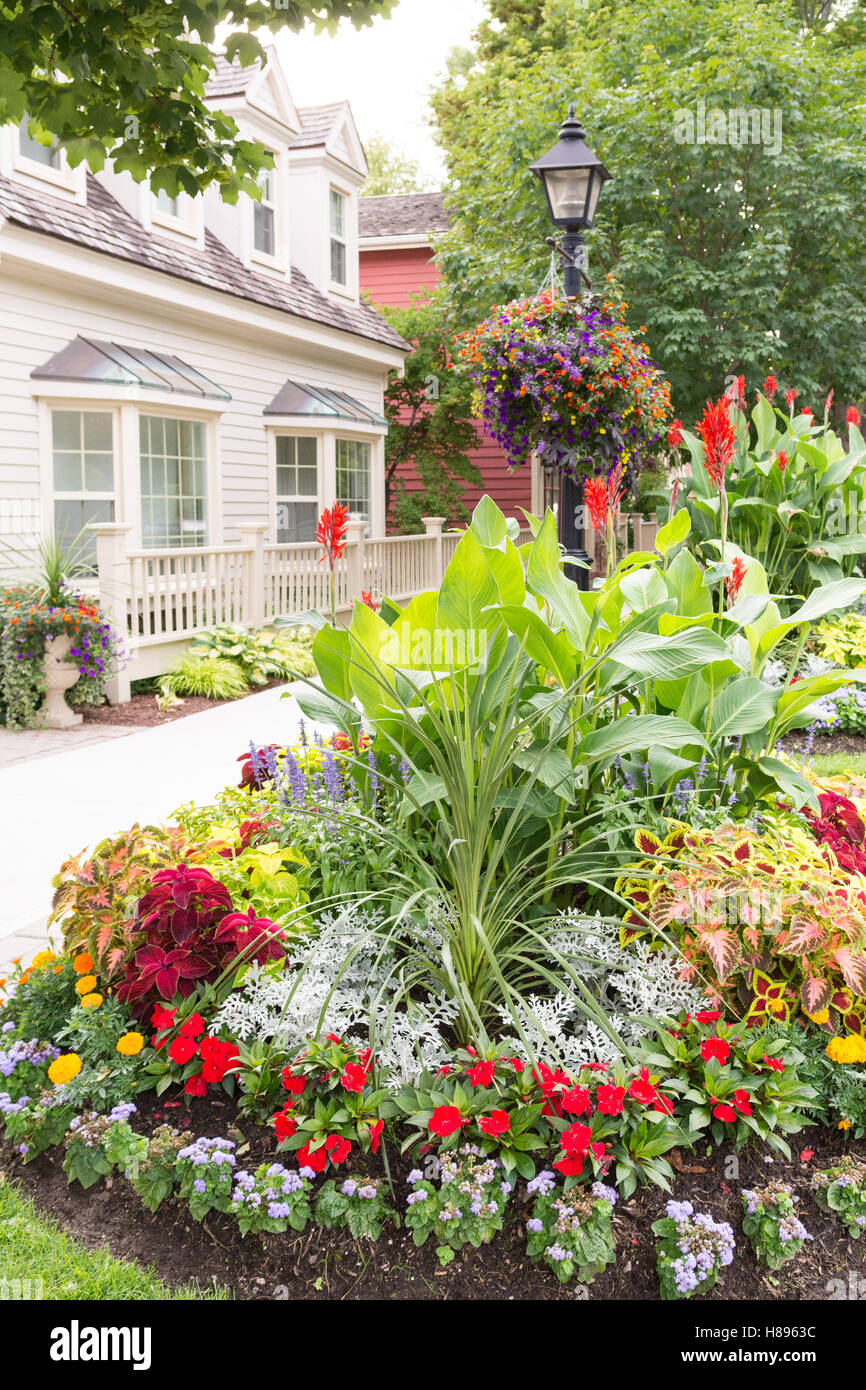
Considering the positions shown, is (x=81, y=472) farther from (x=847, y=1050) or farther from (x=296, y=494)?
(x=847, y=1050)

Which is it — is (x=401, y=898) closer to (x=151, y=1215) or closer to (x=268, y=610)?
(x=151, y=1215)

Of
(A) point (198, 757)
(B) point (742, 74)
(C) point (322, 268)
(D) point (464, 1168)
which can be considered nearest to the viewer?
(D) point (464, 1168)

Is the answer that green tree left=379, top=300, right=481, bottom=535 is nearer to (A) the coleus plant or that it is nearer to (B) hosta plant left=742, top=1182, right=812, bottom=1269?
(A) the coleus plant

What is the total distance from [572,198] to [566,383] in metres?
1.11

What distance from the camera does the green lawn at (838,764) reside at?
5.08 meters

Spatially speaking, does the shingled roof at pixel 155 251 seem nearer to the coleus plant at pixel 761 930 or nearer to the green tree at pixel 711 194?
the green tree at pixel 711 194

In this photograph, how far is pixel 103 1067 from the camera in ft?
7.88

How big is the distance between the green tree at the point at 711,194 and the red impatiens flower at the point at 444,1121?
37.2 feet

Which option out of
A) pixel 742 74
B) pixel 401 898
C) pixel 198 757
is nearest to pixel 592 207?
pixel 198 757

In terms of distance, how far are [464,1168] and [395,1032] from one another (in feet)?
1.25

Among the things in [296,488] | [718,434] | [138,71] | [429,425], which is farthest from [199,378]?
[718,434]

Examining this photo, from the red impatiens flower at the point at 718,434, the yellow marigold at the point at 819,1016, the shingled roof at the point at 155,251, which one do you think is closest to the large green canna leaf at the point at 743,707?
the red impatiens flower at the point at 718,434

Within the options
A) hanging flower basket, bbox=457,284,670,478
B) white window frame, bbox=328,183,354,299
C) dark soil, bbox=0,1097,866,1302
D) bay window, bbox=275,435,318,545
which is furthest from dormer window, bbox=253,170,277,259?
dark soil, bbox=0,1097,866,1302

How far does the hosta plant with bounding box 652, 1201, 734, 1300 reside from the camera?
1.92 meters
